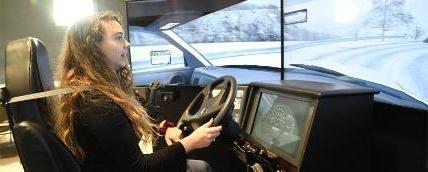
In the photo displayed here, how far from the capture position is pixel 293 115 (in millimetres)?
1778

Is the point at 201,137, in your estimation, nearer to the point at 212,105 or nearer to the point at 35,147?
the point at 212,105

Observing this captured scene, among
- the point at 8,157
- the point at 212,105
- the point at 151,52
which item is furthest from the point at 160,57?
the point at 8,157

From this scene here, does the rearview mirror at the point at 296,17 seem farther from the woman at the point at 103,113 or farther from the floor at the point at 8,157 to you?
the floor at the point at 8,157

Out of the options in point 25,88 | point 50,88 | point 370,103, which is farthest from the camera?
point 370,103

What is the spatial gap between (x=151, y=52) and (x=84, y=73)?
1888 millimetres

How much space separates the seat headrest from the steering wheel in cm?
73

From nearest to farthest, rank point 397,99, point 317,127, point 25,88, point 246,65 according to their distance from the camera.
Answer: point 25,88 < point 317,127 < point 397,99 < point 246,65

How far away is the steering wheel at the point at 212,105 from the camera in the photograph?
5.69 ft

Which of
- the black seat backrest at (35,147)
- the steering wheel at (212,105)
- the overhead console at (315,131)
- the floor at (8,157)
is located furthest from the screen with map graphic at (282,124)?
the floor at (8,157)

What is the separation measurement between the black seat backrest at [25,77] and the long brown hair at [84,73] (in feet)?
0.73

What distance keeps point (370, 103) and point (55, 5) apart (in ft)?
→ 11.5

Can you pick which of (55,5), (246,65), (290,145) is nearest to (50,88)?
(290,145)

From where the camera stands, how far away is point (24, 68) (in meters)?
1.29

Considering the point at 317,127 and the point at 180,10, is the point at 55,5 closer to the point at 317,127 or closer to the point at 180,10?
the point at 180,10
